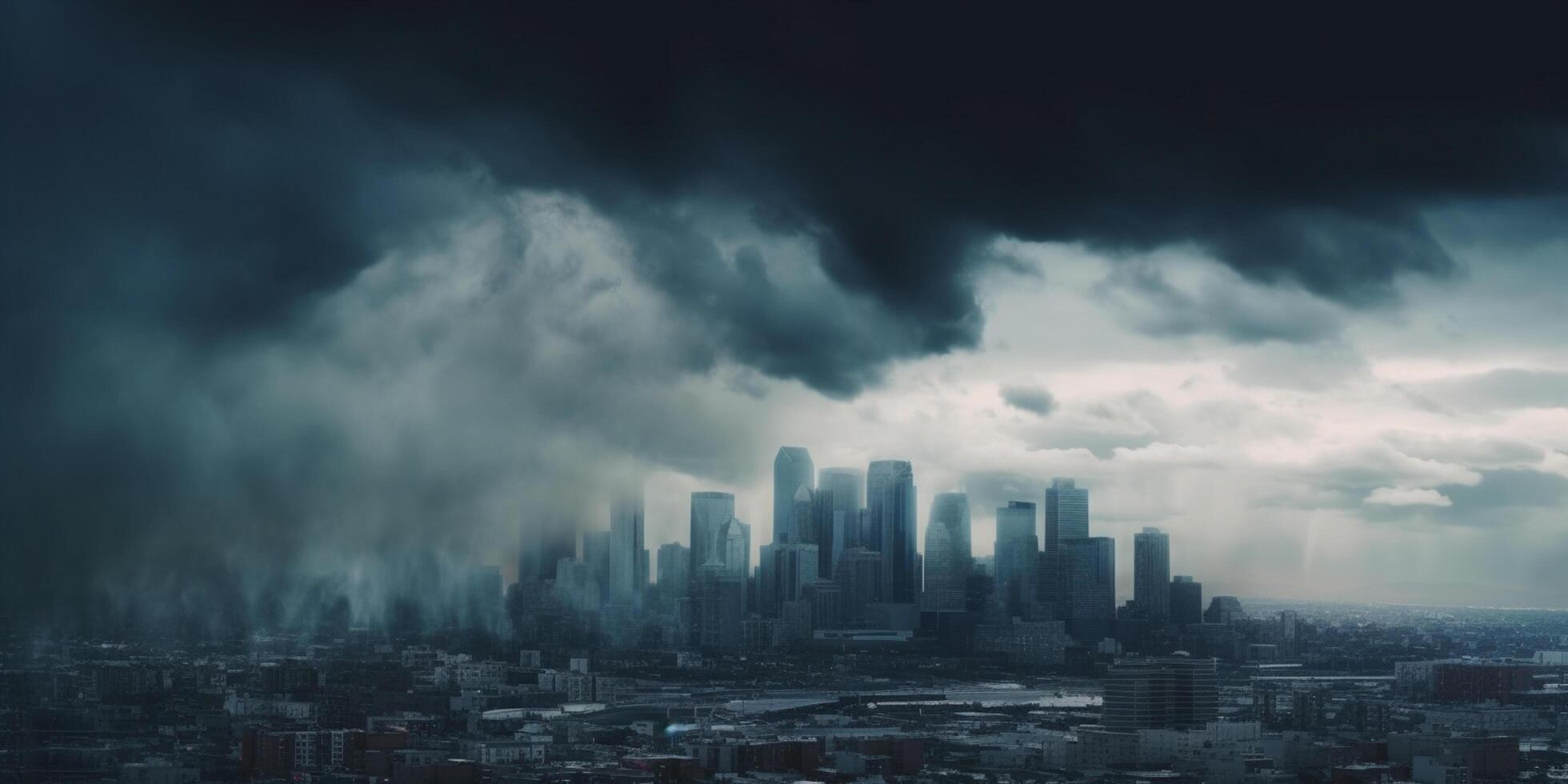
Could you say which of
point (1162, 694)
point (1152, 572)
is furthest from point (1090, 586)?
point (1162, 694)

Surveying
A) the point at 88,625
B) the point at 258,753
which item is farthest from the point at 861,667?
the point at 258,753

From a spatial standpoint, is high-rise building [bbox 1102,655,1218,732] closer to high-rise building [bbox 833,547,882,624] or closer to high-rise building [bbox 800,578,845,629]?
high-rise building [bbox 800,578,845,629]

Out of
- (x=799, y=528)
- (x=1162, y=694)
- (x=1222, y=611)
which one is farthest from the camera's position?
(x=799, y=528)

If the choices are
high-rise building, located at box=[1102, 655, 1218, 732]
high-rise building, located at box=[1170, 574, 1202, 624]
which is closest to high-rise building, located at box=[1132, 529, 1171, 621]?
high-rise building, located at box=[1170, 574, 1202, 624]

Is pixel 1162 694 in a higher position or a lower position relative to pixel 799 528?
lower

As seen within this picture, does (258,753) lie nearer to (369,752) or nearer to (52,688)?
(369,752)

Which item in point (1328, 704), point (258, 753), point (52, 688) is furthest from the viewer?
point (1328, 704)

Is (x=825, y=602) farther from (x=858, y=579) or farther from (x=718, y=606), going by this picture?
(x=718, y=606)
